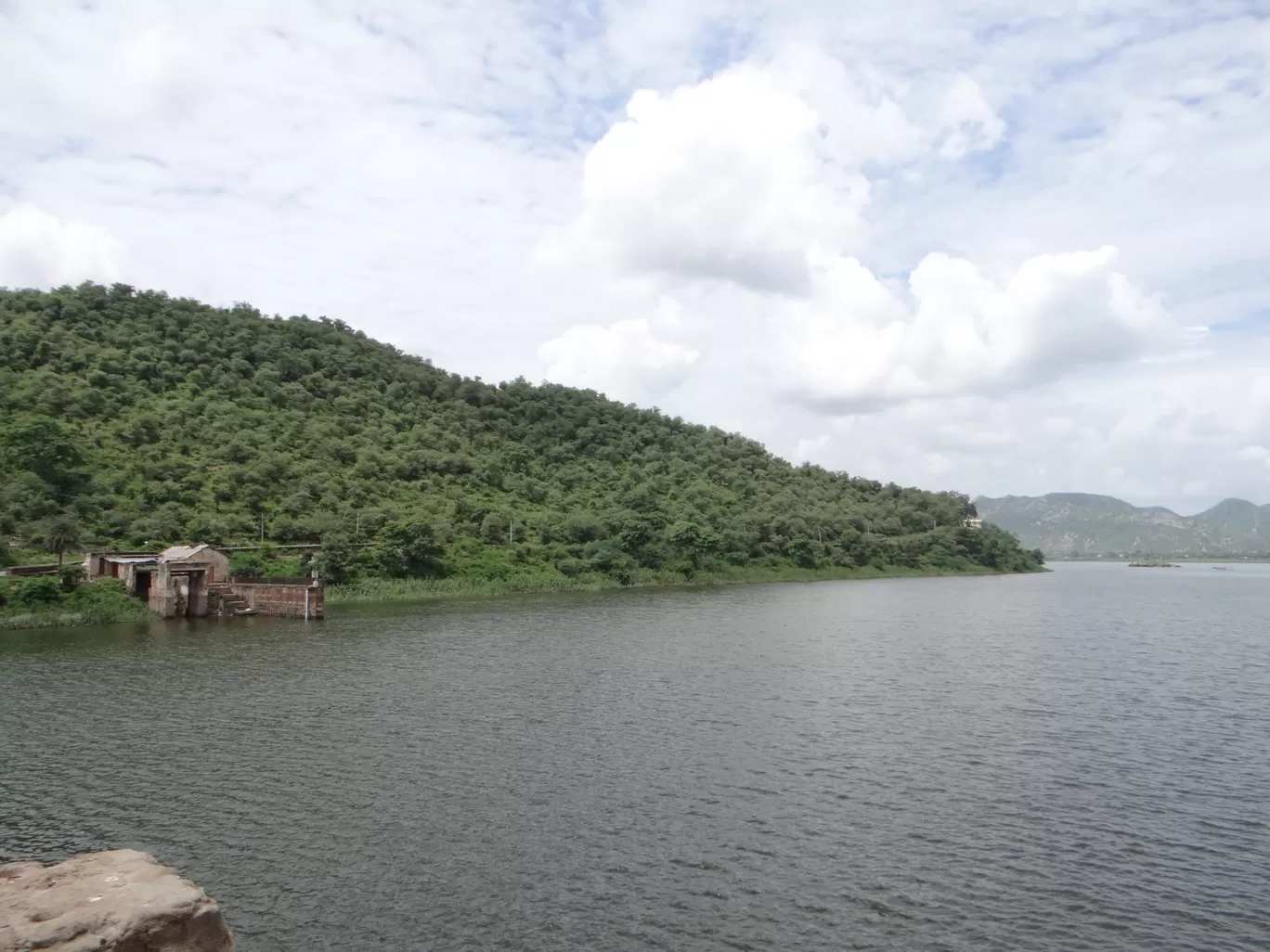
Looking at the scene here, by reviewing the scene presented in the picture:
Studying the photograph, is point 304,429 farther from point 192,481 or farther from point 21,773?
point 21,773

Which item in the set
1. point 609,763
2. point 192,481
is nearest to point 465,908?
point 609,763

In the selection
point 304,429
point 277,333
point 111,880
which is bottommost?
point 111,880

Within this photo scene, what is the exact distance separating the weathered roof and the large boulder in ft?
241

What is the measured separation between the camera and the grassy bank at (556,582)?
9488 centimetres

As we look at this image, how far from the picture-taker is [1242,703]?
39.0 metres

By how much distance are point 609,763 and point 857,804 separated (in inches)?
348

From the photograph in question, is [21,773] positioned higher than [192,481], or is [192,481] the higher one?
[192,481]

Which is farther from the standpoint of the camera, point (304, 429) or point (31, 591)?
point (304, 429)

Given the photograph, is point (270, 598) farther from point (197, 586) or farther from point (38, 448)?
point (38, 448)

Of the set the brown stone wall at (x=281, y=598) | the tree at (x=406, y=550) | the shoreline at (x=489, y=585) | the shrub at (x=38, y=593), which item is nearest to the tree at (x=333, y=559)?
the shoreline at (x=489, y=585)

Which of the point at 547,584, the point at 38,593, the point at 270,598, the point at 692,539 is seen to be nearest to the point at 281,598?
the point at 270,598

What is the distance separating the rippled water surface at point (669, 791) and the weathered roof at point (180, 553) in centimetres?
2693

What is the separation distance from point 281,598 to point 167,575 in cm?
1033

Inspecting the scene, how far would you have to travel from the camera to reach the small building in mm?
78438
